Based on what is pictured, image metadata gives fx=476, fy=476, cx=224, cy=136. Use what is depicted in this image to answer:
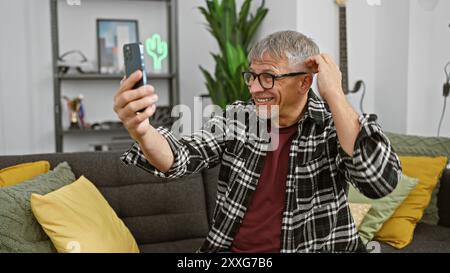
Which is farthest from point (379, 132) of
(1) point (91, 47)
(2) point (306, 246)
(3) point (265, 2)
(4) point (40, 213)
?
(1) point (91, 47)

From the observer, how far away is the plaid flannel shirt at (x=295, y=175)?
113 cm

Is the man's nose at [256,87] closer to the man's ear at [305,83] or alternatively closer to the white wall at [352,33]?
the man's ear at [305,83]

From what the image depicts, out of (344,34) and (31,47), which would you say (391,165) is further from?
(31,47)

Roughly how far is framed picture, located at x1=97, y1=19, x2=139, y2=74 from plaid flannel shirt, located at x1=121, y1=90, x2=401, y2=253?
8.11 ft

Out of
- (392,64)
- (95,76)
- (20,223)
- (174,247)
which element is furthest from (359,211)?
(95,76)

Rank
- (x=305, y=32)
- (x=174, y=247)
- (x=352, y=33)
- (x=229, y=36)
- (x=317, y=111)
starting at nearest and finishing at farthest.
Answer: (x=317, y=111) < (x=174, y=247) < (x=305, y=32) < (x=352, y=33) < (x=229, y=36)

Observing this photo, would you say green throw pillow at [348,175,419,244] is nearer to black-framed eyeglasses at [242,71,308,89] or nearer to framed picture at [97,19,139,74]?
black-framed eyeglasses at [242,71,308,89]

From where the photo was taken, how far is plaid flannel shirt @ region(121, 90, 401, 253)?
3.69ft

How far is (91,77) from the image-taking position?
345cm

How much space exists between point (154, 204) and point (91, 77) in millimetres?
1902

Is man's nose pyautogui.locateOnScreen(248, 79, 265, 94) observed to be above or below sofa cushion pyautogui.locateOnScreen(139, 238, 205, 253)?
above

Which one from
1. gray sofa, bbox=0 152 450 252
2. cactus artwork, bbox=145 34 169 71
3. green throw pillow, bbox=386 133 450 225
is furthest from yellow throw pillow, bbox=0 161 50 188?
cactus artwork, bbox=145 34 169 71

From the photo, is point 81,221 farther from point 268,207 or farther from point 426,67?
point 426,67

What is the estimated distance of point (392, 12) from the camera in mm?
2781
